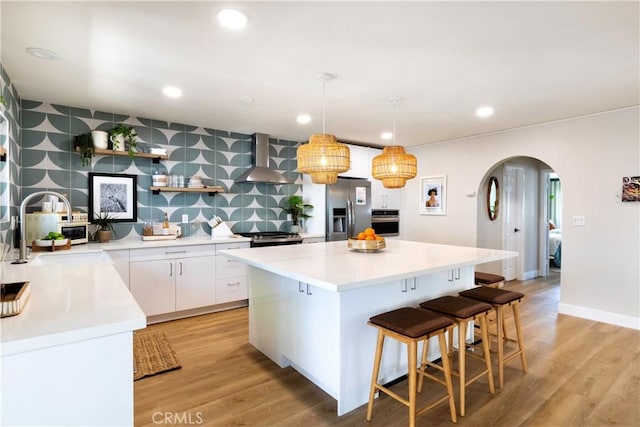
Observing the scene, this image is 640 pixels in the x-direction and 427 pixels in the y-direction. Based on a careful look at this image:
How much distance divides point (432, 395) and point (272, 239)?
8.85 ft

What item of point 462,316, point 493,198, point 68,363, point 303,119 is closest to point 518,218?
point 493,198

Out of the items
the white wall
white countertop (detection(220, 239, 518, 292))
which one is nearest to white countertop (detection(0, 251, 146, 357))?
white countertop (detection(220, 239, 518, 292))

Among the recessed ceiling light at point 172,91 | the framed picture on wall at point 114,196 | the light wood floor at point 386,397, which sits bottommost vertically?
the light wood floor at point 386,397

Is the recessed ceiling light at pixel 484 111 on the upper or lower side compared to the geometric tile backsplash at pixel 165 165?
upper

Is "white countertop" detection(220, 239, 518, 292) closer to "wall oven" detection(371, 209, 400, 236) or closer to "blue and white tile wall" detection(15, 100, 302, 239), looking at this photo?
"blue and white tile wall" detection(15, 100, 302, 239)

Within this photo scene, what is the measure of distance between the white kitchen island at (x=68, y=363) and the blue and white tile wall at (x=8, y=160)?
5.52ft

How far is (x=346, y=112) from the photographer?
379 cm

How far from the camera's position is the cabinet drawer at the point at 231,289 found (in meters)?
4.07

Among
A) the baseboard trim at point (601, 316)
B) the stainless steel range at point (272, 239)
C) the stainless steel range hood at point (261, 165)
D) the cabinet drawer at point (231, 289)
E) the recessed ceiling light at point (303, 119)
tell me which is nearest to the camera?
the baseboard trim at point (601, 316)

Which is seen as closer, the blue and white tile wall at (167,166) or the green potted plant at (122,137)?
the blue and white tile wall at (167,166)

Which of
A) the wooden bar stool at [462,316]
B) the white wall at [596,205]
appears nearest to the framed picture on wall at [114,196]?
the wooden bar stool at [462,316]

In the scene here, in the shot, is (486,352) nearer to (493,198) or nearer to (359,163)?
(359,163)

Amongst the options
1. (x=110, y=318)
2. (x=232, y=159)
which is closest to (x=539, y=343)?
(x=110, y=318)

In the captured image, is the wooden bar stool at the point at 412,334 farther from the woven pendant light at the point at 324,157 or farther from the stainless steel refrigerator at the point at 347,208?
the stainless steel refrigerator at the point at 347,208
